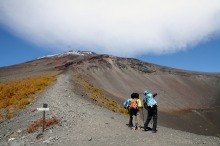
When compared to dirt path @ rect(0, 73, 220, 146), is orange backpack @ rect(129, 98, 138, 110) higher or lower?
higher

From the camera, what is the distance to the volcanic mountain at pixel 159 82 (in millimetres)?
55875

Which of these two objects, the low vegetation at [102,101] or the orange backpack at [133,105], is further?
the low vegetation at [102,101]

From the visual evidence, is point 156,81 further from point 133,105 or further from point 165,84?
point 133,105

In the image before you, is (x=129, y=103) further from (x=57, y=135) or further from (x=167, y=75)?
(x=167, y=75)

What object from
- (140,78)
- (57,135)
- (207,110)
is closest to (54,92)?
(57,135)

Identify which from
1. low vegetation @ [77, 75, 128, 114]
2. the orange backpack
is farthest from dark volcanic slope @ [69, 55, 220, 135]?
the orange backpack

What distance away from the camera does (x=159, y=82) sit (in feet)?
241

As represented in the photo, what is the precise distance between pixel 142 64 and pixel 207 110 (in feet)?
90.0

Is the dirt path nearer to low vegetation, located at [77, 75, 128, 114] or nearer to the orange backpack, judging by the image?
the orange backpack

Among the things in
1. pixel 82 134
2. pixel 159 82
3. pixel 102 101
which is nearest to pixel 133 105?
pixel 82 134

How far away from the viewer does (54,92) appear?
23984 mm

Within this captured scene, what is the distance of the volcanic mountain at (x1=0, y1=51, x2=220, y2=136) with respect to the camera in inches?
2200

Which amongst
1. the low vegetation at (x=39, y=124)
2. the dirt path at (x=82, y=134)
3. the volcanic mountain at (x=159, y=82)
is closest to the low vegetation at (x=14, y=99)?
the dirt path at (x=82, y=134)

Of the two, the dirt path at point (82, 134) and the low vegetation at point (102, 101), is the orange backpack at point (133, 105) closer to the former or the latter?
the dirt path at point (82, 134)
